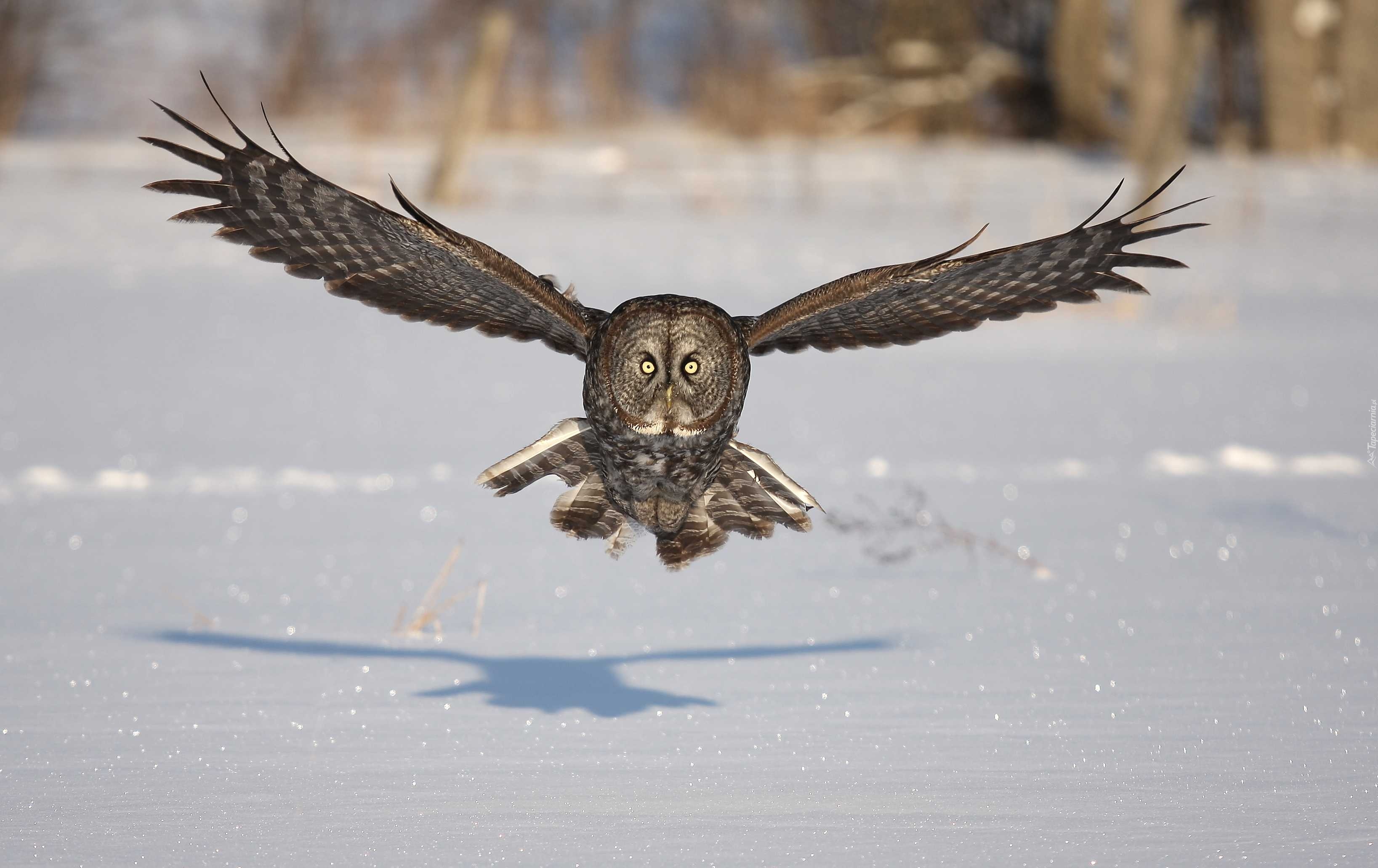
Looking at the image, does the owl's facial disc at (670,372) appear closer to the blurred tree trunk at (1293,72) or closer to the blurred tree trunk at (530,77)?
the blurred tree trunk at (530,77)

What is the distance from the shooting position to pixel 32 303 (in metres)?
11.3

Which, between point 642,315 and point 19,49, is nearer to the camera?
point 642,315

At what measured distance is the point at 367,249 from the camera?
372cm

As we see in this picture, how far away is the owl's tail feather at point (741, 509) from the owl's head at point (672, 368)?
259 millimetres

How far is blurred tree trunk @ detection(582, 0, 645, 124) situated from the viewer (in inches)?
737

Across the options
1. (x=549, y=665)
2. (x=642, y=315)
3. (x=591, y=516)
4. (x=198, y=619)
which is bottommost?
(x=549, y=665)

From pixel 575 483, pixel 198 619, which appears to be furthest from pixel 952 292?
pixel 198 619

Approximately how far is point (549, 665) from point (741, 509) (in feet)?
2.46

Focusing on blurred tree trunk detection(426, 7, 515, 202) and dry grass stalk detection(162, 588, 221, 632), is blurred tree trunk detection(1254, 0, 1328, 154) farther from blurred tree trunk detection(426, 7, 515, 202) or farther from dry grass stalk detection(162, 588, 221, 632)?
dry grass stalk detection(162, 588, 221, 632)

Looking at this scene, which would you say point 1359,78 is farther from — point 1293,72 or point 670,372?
point 670,372

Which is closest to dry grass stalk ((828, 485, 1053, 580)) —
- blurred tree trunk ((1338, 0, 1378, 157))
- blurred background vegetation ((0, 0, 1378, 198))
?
blurred background vegetation ((0, 0, 1378, 198))

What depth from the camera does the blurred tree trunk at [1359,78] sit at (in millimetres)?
16672

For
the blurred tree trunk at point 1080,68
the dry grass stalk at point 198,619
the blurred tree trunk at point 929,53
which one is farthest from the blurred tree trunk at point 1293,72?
the dry grass stalk at point 198,619

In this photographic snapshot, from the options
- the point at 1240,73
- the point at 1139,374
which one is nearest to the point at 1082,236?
the point at 1139,374
